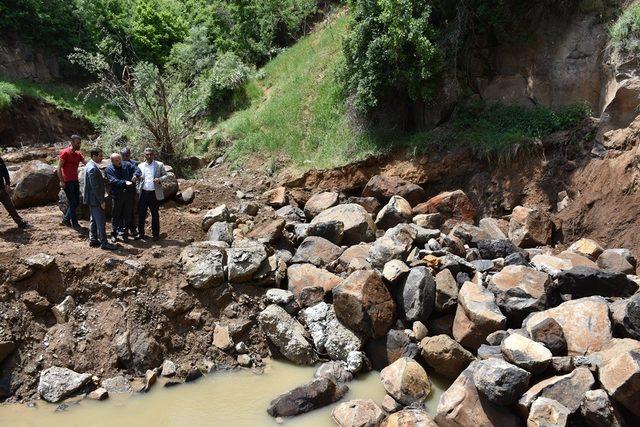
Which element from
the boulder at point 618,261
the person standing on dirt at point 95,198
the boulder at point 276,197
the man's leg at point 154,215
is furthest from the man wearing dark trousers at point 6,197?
the boulder at point 618,261

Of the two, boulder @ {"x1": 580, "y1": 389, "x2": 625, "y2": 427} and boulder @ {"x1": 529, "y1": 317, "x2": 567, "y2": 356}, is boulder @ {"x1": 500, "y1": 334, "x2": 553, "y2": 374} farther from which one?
boulder @ {"x1": 580, "y1": 389, "x2": 625, "y2": 427}

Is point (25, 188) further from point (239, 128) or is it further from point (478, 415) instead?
point (478, 415)

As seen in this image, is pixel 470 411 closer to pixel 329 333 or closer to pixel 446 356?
pixel 446 356

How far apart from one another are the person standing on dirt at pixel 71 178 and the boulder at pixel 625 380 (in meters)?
8.13

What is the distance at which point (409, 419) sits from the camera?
570cm

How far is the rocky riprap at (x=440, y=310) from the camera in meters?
5.59

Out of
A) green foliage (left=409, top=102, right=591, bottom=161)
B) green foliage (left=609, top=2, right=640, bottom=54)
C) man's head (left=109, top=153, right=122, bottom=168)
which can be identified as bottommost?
green foliage (left=409, top=102, right=591, bottom=161)

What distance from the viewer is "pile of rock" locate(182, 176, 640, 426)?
220 inches

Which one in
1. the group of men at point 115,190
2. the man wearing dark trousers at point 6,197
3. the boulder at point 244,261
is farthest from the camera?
the man wearing dark trousers at point 6,197

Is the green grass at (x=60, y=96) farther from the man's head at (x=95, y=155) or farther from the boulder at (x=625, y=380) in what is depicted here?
the boulder at (x=625, y=380)

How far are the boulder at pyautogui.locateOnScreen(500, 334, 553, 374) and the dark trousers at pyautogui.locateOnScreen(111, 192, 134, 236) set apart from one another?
616 cm

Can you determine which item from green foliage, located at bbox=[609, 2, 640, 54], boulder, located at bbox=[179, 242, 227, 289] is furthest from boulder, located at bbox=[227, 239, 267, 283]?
green foliage, located at bbox=[609, 2, 640, 54]

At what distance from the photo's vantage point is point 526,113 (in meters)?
11.4

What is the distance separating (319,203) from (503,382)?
6291mm
